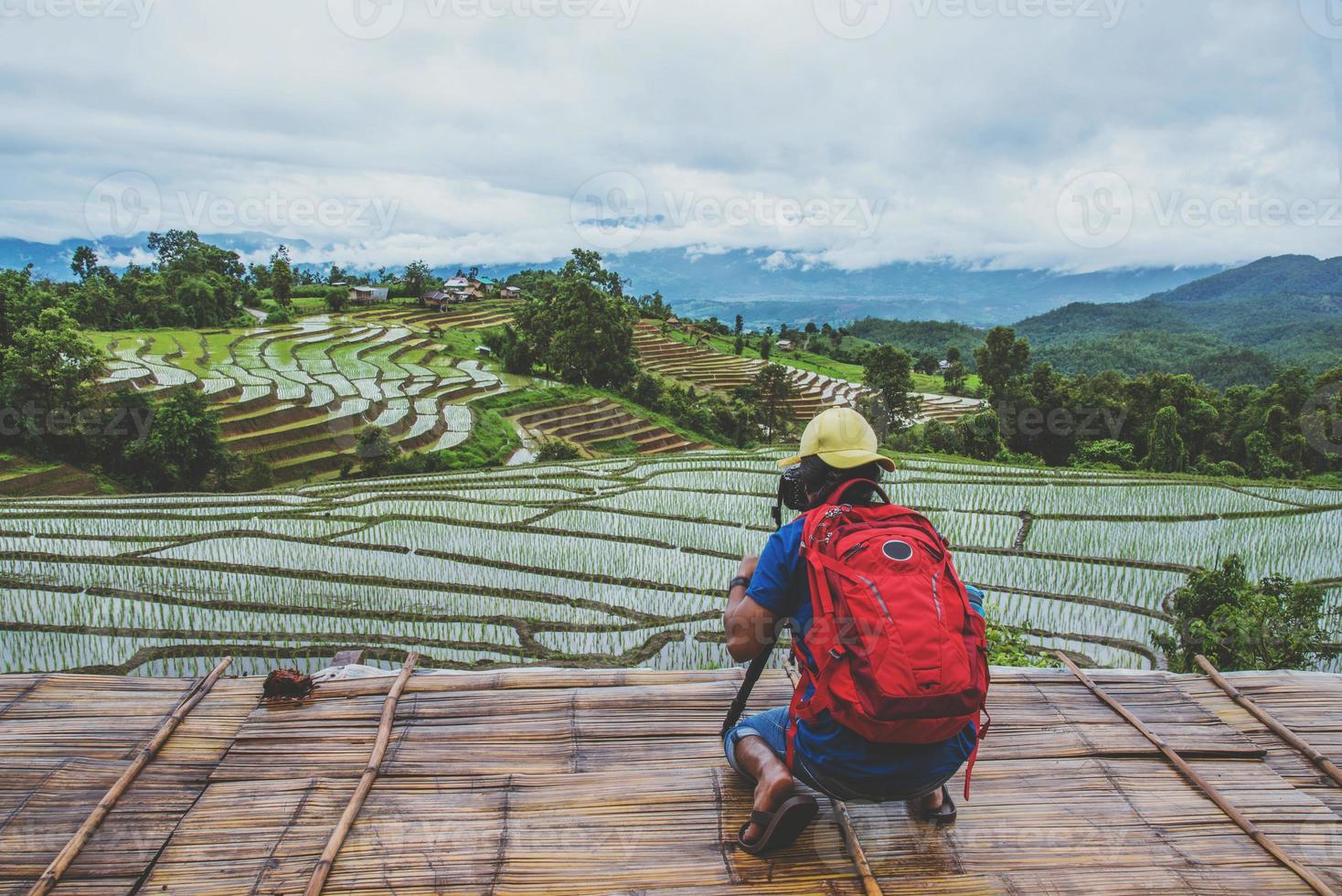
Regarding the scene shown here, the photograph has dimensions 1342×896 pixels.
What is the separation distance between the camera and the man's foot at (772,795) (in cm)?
241

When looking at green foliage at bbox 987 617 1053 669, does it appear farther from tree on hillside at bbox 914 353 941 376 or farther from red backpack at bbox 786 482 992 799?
tree on hillside at bbox 914 353 941 376

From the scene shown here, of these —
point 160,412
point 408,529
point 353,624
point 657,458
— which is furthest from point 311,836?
point 160,412

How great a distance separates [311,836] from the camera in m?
2.50

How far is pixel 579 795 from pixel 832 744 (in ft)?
3.52

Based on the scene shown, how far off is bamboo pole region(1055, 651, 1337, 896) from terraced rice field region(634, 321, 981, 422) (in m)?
42.2

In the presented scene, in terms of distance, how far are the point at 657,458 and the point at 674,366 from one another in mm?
36614

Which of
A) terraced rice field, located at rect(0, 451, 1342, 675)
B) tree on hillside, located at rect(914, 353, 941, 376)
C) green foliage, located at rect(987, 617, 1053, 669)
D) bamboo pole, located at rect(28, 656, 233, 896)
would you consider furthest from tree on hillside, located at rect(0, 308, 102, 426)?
tree on hillside, located at rect(914, 353, 941, 376)

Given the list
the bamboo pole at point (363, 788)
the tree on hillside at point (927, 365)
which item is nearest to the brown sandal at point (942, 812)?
the bamboo pole at point (363, 788)

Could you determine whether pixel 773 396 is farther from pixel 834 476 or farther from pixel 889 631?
pixel 889 631

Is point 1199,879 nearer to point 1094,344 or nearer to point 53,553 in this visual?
point 53,553

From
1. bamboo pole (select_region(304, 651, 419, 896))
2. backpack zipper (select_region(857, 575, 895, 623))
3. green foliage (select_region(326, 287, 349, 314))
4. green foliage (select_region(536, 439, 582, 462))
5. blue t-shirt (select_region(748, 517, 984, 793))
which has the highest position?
green foliage (select_region(326, 287, 349, 314))

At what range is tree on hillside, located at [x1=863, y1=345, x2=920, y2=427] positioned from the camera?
35844 millimetres

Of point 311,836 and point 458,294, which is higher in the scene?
point 458,294

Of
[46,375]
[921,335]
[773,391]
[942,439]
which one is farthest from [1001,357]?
[921,335]
